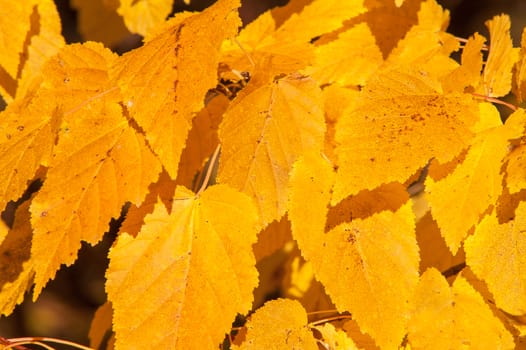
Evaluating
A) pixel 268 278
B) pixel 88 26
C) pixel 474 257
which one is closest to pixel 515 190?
pixel 474 257

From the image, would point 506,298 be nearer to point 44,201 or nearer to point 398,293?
point 398,293

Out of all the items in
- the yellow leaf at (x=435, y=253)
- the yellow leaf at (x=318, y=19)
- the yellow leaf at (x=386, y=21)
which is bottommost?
the yellow leaf at (x=435, y=253)

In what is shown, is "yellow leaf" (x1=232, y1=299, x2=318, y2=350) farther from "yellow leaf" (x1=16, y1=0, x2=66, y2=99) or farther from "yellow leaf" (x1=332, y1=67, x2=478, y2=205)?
"yellow leaf" (x1=16, y1=0, x2=66, y2=99)

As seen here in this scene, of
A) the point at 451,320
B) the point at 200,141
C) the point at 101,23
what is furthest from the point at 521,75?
the point at 101,23

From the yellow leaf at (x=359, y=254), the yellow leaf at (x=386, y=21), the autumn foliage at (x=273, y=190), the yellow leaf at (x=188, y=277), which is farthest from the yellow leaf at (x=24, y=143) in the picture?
the yellow leaf at (x=386, y=21)

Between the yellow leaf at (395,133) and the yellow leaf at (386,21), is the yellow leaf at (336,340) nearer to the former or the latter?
the yellow leaf at (395,133)
